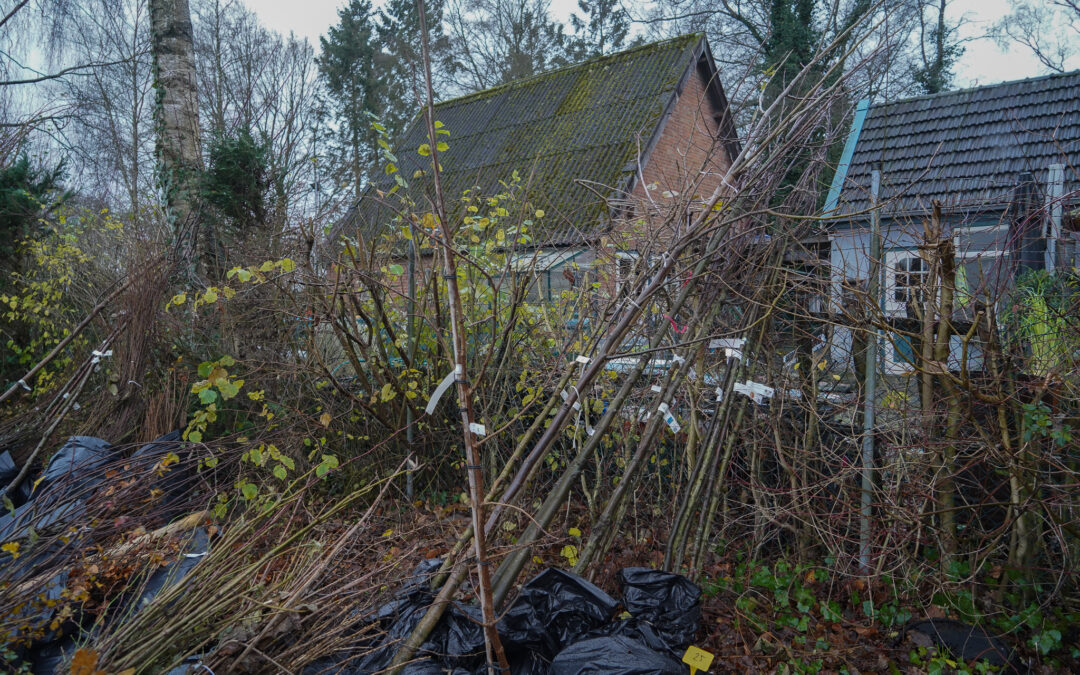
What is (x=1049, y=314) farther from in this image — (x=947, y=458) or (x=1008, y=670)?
(x=1008, y=670)

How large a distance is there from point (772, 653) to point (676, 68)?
1261 cm

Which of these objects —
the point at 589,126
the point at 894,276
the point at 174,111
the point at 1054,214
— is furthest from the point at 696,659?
the point at 589,126

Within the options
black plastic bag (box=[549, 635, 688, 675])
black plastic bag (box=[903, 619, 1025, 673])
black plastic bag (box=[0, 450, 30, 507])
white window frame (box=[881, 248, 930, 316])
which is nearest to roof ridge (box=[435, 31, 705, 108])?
white window frame (box=[881, 248, 930, 316])

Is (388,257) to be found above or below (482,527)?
above

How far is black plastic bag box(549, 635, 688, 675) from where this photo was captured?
2.46 m

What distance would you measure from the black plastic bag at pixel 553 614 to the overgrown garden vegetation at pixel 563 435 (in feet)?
0.55

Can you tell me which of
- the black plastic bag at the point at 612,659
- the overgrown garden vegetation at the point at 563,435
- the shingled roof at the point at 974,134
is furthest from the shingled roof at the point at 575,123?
the black plastic bag at the point at 612,659

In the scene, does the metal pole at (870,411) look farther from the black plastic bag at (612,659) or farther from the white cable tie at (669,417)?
the black plastic bag at (612,659)

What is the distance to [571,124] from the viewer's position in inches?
558

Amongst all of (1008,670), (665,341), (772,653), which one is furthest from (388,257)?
(1008,670)

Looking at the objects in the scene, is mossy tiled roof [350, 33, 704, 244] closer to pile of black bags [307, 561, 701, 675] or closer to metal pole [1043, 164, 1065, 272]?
metal pole [1043, 164, 1065, 272]

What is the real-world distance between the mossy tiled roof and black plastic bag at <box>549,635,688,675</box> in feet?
29.9

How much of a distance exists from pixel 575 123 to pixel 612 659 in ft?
42.5

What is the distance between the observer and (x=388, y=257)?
4.86 metres
